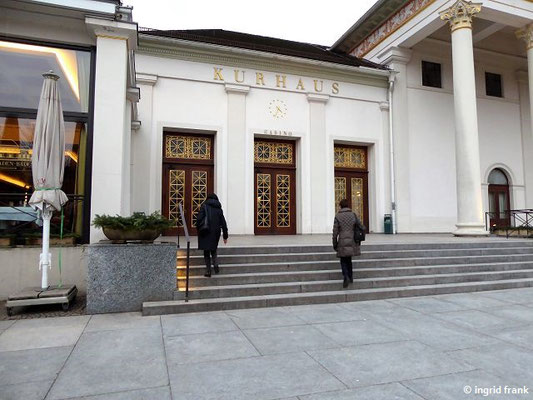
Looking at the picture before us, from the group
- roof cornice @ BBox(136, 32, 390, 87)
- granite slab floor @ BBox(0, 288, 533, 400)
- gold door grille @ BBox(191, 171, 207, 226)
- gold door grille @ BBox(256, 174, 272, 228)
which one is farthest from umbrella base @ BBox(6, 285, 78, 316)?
roof cornice @ BBox(136, 32, 390, 87)

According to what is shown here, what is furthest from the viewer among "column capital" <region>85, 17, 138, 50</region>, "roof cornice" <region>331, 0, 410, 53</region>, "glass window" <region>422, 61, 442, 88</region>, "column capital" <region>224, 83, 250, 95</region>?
"glass window" <region>422, 61, 442, 88</region>

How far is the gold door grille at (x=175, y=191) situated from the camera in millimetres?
12977

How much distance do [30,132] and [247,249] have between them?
4.95m

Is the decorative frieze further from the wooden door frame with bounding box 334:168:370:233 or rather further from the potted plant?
the potted plant

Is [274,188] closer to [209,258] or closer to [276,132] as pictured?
[276,132]

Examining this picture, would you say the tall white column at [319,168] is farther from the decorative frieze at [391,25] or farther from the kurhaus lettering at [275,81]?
the decorative frieze at [391,25]

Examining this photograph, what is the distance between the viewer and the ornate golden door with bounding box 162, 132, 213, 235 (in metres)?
13.0

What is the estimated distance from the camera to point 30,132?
7.54 metres

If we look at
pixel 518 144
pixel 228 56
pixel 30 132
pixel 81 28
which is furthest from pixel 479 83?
pixel 30 132

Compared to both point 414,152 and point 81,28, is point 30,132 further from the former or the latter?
point 414,152

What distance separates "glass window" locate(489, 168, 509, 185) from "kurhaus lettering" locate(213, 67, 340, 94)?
9090 mm

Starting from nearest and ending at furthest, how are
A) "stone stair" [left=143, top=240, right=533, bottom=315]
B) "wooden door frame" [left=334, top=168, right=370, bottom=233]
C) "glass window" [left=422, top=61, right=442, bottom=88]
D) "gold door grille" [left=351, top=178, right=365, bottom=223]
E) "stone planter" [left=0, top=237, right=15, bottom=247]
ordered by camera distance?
"stone stair" [left=143, top=240, right=533, bottom=315] → "stone planter" [left=0, top=237, right=15, bottom=247] → "wooden door frame" [left=334, top=168, right=370, bottom=233] → "gold door grille" [left=351, top=178, right=365, bottom=223] → "glass window" [left=422, top=61, right=442, bottom=88]

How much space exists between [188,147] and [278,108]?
144 inches

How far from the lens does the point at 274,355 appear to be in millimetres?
4215
